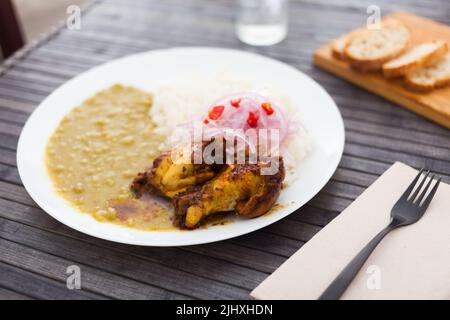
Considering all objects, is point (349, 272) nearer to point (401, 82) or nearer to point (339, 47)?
point (401, 82)

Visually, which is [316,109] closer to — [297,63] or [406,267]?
[297,63]

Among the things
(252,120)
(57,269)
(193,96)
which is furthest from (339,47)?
(57,269)

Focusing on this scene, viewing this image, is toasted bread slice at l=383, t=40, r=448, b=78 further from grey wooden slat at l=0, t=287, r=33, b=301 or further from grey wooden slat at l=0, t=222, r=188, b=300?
grey wooden slat at l=0, t=287, r=33, b=301

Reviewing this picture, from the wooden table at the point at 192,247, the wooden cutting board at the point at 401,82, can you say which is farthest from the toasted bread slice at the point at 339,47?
the wooden table at the point at 192,247

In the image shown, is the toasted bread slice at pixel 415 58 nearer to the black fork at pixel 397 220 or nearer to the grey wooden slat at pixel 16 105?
the black fork at pixel 397 220

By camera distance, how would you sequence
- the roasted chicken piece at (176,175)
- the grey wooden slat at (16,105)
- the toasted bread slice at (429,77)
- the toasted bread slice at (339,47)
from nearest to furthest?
the roasted chicken piece at (176,175)
the toasted bread slice at (429,77)
the grey wooden slat at (16,105)
the toasted bread slice at (339,47)

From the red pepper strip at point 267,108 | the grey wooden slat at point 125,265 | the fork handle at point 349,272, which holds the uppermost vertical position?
the red pepper strip at point 267,108

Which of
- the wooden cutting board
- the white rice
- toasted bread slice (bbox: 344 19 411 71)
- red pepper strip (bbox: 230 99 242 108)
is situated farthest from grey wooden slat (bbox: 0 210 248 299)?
toasted bread slice (bbox: 344 19 411 71)
